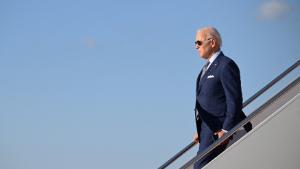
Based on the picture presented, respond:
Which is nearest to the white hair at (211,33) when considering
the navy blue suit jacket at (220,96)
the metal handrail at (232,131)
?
the navy blue suit jacket at (220,96)

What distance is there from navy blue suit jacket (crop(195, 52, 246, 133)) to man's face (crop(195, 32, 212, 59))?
0.33 ft

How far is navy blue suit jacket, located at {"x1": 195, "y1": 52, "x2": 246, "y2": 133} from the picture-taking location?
3613 mm

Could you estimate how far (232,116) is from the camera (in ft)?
11.8

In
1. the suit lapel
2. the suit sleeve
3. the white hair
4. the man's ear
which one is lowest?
the suit sleeve

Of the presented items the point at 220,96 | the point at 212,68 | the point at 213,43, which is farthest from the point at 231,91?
the point at 213,43

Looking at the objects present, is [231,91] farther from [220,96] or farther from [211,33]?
[211,33]

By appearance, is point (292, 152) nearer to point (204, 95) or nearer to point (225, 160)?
point (225, 160)

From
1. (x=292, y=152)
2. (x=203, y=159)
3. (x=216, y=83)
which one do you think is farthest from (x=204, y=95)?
(x=292, y=152)

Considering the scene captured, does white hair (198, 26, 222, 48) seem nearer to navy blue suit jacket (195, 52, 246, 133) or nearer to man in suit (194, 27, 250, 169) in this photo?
man in suit (194, 27, 250, 169)

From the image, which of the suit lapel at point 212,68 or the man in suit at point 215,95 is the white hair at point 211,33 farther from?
the suit lapel at point 212,68

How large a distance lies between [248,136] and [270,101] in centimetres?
43

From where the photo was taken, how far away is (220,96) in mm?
3797

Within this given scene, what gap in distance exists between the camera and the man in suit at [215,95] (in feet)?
11.9

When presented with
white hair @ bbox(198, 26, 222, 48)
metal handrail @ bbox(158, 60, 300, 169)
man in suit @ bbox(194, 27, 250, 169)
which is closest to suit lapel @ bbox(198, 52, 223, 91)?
man in suit @ bbox(194, 27, 250, 169)
